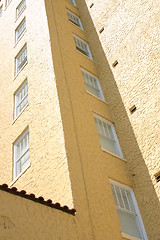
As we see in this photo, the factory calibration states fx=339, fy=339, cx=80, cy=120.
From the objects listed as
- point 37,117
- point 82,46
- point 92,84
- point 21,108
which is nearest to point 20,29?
point 82,46

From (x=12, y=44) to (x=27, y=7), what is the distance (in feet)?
9.52

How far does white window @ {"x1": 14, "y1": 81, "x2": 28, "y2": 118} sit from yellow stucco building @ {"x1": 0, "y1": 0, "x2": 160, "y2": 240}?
7 centimetres

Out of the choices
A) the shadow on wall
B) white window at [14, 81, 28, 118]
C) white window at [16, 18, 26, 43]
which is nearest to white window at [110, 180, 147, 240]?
the shadow on wall

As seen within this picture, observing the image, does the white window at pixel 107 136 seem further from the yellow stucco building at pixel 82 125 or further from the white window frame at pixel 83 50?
the white window frame at pixel 83 50

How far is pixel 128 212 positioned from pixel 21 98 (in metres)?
7.34

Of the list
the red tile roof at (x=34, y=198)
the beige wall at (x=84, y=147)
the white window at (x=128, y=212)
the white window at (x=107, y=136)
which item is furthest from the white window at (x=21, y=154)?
the red tile roof at (x=34, y=198)

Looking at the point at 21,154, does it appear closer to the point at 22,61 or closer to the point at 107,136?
the point at 107,136

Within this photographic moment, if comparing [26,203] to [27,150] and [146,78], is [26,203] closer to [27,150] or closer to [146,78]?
[27,150]

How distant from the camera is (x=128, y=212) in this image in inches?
414

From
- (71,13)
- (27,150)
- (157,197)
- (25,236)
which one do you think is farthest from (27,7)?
(25,236)

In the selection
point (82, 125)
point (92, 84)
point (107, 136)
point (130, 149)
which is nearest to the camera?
point (82, 125)

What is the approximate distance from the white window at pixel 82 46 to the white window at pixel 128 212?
867 centimetres

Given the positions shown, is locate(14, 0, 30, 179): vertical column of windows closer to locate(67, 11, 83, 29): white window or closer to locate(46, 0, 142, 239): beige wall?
locate(46, 0, 142, 239): beige wall

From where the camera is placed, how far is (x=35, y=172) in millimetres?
10922
